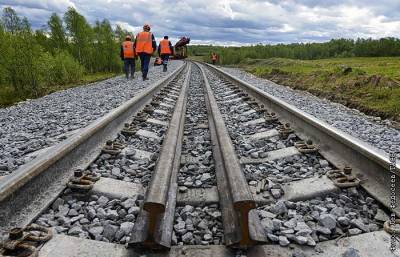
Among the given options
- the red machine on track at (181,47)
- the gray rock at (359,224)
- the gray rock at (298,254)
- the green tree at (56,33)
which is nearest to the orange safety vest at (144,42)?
the gray rock at (359,224)

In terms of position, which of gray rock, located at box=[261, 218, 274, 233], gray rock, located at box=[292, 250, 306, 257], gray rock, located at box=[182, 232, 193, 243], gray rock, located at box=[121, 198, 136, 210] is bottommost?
gray rock, located at box=[182, 232, 193, 243]

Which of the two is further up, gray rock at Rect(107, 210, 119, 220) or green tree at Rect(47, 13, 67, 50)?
green tree at Rect(47, 13, 67, 50)

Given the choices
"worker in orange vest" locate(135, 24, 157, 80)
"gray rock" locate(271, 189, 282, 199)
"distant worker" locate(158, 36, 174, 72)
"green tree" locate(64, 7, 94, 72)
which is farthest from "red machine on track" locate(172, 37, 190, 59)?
"gray rock" locate(271, 189, 282, 199)

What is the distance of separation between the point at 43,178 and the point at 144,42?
42.3 feet

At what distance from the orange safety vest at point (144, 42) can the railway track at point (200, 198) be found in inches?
430

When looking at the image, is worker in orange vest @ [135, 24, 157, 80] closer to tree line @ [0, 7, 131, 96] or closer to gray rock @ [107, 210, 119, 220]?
tree line @ [0, 7, 131, 96]

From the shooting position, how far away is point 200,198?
3.17 metres

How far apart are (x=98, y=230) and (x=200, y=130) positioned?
11.1 feet

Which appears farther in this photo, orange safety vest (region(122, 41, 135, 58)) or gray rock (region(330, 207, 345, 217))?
orange safety vest (region(122, 41, 135, 58))

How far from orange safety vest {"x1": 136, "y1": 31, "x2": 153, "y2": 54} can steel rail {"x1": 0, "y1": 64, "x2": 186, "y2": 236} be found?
11.2 meters

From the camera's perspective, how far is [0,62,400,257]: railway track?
2.37 meters

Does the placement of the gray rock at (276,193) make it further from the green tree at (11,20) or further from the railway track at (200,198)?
the green tree at (11,20)

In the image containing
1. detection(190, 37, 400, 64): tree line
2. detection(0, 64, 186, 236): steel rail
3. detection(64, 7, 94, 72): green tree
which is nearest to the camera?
detection(0, 64, 186, 236): steel rail

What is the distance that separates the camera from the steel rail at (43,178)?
249 centimetres
